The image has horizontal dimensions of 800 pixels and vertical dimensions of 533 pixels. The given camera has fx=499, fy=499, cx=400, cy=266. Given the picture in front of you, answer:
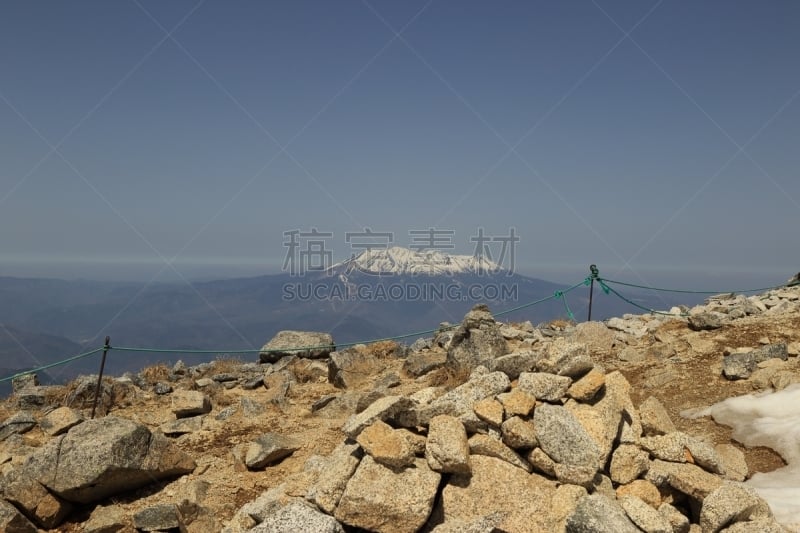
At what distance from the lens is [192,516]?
6.05 metres

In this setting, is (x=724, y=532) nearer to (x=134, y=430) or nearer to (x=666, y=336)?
(x=134, y=430)

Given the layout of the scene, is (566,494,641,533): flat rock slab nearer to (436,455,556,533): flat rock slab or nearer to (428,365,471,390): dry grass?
(436,455,556,533): flat rock slab

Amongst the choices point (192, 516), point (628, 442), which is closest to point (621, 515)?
point (628, 442)

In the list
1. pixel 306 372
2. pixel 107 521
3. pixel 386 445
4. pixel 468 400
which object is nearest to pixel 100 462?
pixel 107 521

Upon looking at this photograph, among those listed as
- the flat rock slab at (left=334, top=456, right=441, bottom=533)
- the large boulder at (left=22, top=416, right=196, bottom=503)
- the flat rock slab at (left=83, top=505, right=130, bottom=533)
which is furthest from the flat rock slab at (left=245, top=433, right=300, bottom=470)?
the flat rock slab at (left=334, top=456, right=441, bottom=533)

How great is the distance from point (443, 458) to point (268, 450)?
3.32 m

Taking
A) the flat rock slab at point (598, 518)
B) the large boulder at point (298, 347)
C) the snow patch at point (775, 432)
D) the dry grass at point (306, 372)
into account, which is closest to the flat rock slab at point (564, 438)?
the flat rock slab at point (598, 518)

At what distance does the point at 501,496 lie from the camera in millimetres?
5617

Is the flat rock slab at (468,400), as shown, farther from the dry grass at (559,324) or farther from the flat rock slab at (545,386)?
the dry grass at (559,324)

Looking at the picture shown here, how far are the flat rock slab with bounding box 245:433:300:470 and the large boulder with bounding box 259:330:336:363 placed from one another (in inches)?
256

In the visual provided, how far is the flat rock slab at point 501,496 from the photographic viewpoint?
5324 millimetres

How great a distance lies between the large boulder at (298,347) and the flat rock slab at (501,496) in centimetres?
932

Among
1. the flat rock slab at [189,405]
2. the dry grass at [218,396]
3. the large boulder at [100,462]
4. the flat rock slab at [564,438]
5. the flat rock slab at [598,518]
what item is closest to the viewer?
the flat rock slab at [598,518]

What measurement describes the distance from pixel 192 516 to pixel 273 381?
23.2 feet
